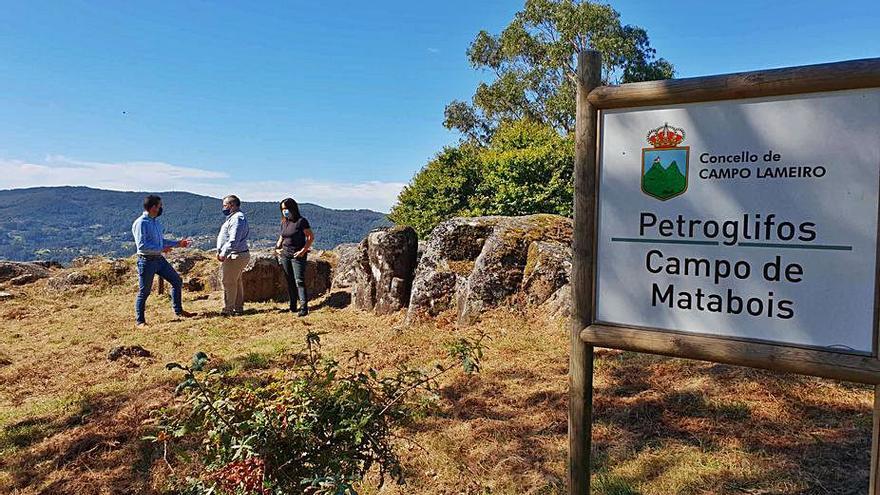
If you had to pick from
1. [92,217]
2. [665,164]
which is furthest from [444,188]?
[92,217]

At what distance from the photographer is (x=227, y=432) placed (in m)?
2.27

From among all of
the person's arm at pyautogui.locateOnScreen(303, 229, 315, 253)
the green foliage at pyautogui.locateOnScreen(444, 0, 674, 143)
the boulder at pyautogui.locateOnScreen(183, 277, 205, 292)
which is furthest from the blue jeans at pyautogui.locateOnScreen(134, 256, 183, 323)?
the green foliage at pyautogui.locateOnScreen(444, 0, 674, 143)

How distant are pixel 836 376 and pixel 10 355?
332 inches

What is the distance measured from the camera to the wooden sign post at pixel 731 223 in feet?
6.48

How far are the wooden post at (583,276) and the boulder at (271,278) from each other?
840 centimetres

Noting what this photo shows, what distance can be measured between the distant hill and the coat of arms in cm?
5687

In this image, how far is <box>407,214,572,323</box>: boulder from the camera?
6531 millimetres

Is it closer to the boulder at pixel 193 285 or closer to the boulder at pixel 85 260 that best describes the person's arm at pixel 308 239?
the boulder at pixel 193 285

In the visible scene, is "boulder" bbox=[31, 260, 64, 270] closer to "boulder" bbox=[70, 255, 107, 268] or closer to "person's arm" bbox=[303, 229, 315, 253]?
"boulder" bbox=[70, 255, 107, 268]

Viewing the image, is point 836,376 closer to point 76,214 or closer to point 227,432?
point 227,432

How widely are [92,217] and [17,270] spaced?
5473 inches

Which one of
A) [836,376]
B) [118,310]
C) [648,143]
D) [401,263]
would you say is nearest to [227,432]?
[648,143]

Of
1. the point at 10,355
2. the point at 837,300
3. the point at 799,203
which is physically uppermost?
the point at 799,203

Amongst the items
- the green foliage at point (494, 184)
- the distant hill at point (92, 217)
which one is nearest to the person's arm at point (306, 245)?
the green foliage at point (494, 184)
